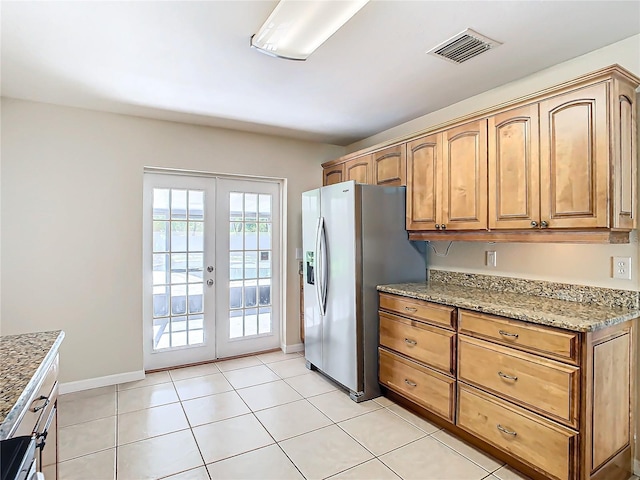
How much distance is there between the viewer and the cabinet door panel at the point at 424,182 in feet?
9.20

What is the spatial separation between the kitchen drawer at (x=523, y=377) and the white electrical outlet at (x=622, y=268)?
0.73 meters

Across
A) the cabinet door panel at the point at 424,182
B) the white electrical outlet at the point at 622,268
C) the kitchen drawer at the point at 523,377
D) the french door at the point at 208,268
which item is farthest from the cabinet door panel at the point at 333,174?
the white electrical outlet at the point at 622,268

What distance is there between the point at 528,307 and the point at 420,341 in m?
0.80

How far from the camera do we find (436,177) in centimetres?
281

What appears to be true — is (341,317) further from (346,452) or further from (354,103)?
(354,103)

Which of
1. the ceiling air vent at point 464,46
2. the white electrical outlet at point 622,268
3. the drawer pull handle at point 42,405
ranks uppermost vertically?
the ceiling air vent at point 464,46

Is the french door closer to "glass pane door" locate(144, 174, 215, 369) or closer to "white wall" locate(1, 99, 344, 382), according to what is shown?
"glass pane door" locate(144, 174, 215, 369)

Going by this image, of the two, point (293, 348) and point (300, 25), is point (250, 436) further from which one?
point (300, 25)

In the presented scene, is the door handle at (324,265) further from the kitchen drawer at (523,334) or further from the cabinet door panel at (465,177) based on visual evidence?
the kitchen drawer at (523,334)

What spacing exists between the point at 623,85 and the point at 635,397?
5.81 feet

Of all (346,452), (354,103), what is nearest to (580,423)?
(346,452)

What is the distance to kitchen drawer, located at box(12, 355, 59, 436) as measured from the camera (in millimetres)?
1121

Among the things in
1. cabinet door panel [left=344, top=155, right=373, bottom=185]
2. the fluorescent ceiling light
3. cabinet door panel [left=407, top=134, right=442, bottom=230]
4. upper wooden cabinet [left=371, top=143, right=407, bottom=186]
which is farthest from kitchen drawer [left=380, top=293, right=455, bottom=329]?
the fluorescent ceiling light

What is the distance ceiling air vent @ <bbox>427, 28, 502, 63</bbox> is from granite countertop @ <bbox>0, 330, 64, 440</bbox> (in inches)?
99.7
